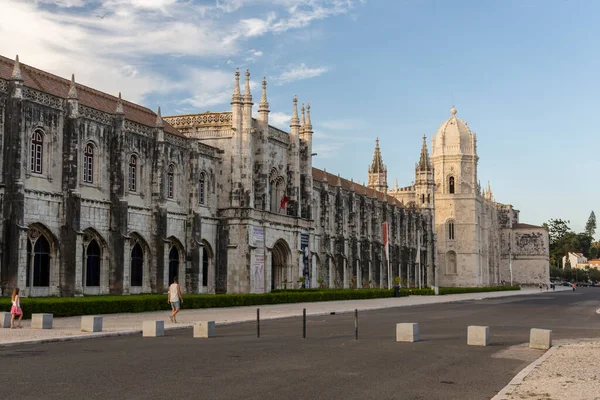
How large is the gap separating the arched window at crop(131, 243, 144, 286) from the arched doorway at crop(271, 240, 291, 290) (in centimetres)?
1595

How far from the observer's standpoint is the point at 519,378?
46.0ft

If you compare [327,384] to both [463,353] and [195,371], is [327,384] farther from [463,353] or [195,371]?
[463,353]

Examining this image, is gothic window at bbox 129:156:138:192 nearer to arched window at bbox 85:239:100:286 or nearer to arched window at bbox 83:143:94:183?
arched window at bbox 83:143:94:183

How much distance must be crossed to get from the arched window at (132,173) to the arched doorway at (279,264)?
1736cm

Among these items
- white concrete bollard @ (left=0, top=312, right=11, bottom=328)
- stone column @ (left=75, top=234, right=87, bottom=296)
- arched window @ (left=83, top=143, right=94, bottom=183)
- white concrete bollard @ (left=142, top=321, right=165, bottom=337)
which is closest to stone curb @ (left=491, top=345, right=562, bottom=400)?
white concrete bollard @ (left=142, top=321, right=165, bottom=337)

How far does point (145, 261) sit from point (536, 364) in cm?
3234

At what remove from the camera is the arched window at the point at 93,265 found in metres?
40.2

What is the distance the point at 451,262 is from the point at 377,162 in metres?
18.6

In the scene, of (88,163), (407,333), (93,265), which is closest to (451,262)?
(93,265)

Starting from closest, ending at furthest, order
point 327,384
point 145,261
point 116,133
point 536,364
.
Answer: point 327,384
point 536,364
point 116,133
point 145,261

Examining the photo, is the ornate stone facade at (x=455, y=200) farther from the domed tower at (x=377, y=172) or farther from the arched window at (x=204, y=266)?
the arched window at (x=204, y=266)

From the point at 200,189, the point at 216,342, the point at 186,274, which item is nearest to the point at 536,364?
the point at 216,342

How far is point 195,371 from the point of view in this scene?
14.7 metres

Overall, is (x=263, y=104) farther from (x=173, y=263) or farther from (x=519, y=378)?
(x=519, y=378)
